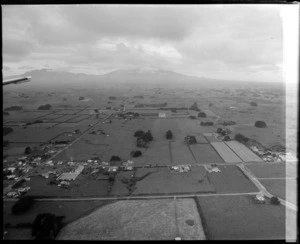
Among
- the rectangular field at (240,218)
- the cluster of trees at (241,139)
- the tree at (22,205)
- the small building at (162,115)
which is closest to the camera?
the rectangular field at (240,218)

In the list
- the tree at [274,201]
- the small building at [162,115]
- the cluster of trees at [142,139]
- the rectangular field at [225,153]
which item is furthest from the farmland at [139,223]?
the small building at [162,115]

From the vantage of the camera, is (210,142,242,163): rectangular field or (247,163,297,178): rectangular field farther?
(210,142,242,163): rectangular field

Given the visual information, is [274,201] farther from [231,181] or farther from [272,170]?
[272,170]

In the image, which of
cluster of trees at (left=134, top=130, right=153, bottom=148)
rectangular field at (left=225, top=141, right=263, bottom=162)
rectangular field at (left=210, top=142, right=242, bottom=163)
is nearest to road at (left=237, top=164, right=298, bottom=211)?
rectangular field at (left=210, top=142, right=242, bottom=163)

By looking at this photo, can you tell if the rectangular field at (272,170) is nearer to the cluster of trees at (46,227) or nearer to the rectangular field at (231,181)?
the rectangular field at (231,181)

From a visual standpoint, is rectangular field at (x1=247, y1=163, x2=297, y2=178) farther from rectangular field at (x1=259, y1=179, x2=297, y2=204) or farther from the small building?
the small building

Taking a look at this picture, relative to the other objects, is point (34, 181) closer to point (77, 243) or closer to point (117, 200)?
point (117, 200)

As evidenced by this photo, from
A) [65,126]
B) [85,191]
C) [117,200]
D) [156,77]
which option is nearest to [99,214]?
[117,200]
